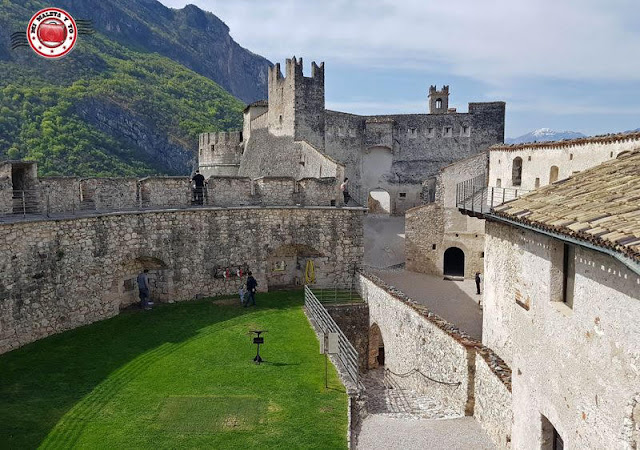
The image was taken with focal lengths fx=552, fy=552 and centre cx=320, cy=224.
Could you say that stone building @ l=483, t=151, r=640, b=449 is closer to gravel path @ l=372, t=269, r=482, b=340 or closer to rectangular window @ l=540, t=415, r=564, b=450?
rectangular window @ l=540, t=415, r=564, b=450

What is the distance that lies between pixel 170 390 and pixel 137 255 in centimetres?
612

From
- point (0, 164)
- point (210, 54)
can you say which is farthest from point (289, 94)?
point (210, 54)

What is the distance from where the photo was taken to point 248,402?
10312 millimetres

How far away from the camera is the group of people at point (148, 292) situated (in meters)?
16.4

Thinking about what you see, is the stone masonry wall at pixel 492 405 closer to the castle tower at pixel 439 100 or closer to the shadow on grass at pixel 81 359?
the shadow on grass at pixel 81 359

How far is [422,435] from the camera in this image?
9570 mm

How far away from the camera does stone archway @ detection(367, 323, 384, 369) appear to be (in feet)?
56.1

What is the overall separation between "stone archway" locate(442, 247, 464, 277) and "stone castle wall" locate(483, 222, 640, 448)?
610 inches

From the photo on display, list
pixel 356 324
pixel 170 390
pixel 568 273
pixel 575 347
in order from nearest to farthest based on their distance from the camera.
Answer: pixel 575 347, pixel 568 273, pixel 170 390, pixel 356 324

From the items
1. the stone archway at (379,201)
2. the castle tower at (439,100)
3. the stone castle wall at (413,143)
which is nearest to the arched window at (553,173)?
the stone castle wall at (413,143)

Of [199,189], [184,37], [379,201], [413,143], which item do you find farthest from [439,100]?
[184,37]

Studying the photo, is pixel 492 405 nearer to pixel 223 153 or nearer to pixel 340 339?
pixel 340 339

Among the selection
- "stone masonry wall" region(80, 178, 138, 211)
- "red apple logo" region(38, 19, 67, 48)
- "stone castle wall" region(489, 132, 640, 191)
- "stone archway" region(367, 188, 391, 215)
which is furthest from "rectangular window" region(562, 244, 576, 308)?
"stone archway" region(367, 188, 391, 215)

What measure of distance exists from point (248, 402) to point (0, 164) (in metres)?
8.36
